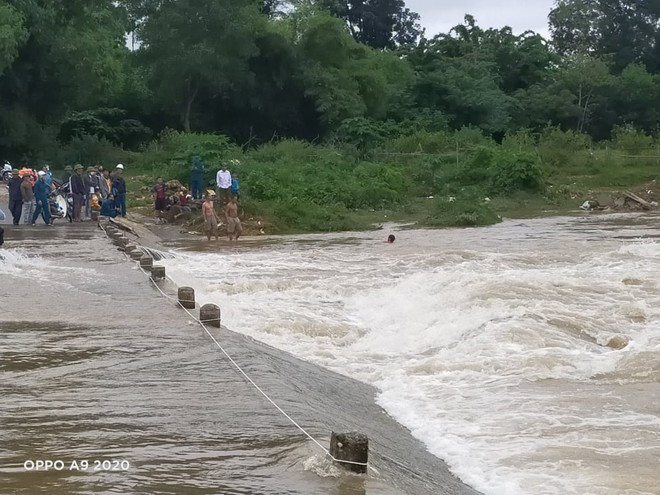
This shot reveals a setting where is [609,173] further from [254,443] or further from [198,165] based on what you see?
[254,443]

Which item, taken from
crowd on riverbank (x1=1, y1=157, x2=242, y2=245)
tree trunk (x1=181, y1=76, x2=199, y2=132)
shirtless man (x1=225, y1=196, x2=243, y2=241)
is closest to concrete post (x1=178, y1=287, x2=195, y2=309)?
crowd on riverbank (x1=1, y1=157, x2=242, y2=245)

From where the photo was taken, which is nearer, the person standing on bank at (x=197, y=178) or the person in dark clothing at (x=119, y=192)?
the person in dark clothing at (x=119, y=192)

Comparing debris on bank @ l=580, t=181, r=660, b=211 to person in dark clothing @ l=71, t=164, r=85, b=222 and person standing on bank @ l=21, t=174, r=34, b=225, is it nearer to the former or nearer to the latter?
person in dark clothing @ l=71, t=164, r=85, b=222

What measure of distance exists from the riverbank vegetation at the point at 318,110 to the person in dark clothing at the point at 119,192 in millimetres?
3788

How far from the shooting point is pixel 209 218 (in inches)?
1022

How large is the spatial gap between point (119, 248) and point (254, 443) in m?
12.7

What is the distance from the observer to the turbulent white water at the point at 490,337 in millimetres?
8086

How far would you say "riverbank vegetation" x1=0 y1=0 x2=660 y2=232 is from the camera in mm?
35375

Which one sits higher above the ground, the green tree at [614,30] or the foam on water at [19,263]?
the green tree at [614,30]

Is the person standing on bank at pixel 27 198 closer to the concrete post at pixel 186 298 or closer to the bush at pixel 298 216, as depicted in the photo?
the bush at pixel 298 216

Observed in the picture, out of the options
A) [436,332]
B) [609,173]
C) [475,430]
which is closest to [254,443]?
[475,430]

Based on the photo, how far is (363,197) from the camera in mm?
35125

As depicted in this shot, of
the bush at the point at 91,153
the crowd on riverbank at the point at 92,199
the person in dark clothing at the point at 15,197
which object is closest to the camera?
the person in dark clothing at the point at 15,197

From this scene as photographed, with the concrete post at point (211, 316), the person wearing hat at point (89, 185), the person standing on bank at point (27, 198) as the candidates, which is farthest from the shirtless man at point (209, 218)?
the concrete post at point (211, 316)
